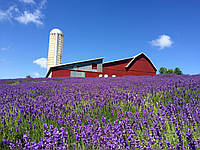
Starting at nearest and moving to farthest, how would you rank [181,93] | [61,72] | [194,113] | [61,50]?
[194,113], [181,93], [61,72], [61,50]

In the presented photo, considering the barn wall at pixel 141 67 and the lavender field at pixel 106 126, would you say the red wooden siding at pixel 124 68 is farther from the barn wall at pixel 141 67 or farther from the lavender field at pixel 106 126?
the lavender field at pixel 106 126

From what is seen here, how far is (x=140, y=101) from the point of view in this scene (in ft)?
9.64

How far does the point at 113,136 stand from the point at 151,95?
2.30 m

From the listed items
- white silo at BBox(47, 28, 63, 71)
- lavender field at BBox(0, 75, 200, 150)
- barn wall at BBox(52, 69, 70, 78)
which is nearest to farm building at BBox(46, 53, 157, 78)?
barn wall at BBox(52, 69, 70, 78)

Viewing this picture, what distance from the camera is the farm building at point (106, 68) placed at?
21.5m

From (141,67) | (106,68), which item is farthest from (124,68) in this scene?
(141,67)

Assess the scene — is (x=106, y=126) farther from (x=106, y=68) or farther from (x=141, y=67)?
(x=141, y=67)

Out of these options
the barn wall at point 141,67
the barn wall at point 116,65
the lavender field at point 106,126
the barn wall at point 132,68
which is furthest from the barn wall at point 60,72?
the lavender field at point 106,126

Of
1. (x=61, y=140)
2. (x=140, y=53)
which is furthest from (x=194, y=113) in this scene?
(x=140, y=53)

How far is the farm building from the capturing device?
21500mm

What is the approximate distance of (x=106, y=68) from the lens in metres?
24.5

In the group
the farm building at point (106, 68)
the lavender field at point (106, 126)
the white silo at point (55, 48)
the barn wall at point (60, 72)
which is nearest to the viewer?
the lavender field at point (106, 126)

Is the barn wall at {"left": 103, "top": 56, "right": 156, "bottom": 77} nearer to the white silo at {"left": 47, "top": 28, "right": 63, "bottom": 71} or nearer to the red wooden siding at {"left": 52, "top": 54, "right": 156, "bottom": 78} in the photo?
the red wooden siding at {"left": 52, "top": 54, "right": 156, "bottom": 78}

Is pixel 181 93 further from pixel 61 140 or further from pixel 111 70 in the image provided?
pixel 111 70
